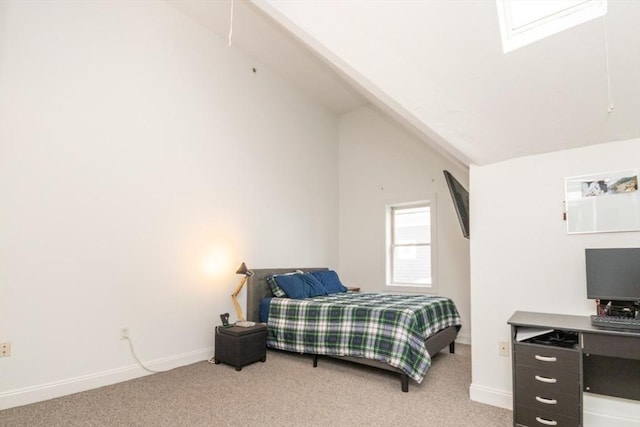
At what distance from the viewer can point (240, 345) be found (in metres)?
3.46

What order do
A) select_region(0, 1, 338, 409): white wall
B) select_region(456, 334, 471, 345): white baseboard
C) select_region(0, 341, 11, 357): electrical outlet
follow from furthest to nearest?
select_region(456, 334, 471, 345): white baseboard, select_region(0, 1, 338, 409): white wall, select_region(0, 341, 11, 357): electrical outlet

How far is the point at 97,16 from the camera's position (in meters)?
3.23

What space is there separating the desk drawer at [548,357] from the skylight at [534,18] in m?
1.78

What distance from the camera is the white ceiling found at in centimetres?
197

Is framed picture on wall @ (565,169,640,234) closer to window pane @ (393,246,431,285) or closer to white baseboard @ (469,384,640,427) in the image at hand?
white baseboard @ (469,384,640,427)

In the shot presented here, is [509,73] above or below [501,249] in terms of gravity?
above

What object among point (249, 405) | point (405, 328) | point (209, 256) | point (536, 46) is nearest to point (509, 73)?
point (536, 46)

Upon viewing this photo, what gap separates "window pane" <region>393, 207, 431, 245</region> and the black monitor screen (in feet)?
10.1

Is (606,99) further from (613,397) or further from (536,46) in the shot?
(613,397)

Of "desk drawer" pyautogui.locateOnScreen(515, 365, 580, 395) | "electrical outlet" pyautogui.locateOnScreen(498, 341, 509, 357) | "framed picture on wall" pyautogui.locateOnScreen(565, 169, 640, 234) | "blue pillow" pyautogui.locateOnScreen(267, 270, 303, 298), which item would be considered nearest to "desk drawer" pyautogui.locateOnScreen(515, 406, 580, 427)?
"desk drawer" pyautogui.locateOnScreen(515, 365, 580, 395)

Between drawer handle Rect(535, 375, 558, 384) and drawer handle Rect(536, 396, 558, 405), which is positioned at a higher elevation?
drawer handle Rect(535, 375, 558, 384)

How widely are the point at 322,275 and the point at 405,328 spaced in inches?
82.1

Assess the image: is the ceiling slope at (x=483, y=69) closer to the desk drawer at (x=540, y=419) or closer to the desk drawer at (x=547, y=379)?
the desk drawer at (x=547, y=379)

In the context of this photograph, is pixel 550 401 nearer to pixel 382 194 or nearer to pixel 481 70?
pixel 481 70
